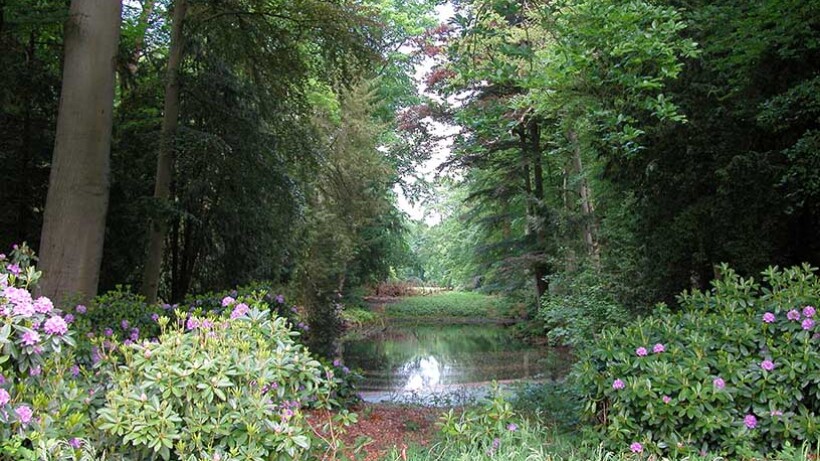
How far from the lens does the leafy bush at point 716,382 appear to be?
10.5ft

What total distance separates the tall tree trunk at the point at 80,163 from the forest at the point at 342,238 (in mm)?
19

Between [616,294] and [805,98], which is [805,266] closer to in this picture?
[805,98]

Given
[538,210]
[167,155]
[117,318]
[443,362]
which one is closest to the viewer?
[117,318]

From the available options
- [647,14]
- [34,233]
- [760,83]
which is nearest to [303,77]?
[34,233]

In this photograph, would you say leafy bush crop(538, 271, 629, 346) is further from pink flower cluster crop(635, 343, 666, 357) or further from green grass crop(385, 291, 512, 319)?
green grass crop(385, 291, 512, 319)

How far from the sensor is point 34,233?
8570 millimetres

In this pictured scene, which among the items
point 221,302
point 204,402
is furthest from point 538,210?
point 204,402

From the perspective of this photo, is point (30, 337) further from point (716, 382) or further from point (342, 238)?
point (342, 238)

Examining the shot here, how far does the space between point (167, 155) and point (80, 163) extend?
99.8 inches

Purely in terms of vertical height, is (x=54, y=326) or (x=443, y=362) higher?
(x=54, y=326)

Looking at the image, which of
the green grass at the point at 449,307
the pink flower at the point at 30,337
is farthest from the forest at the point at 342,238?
the green grass at the point at 449,307

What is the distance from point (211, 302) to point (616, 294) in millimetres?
5671

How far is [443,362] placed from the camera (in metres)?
14.1

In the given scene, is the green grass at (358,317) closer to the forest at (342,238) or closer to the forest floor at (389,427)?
the forest at (342,238)
